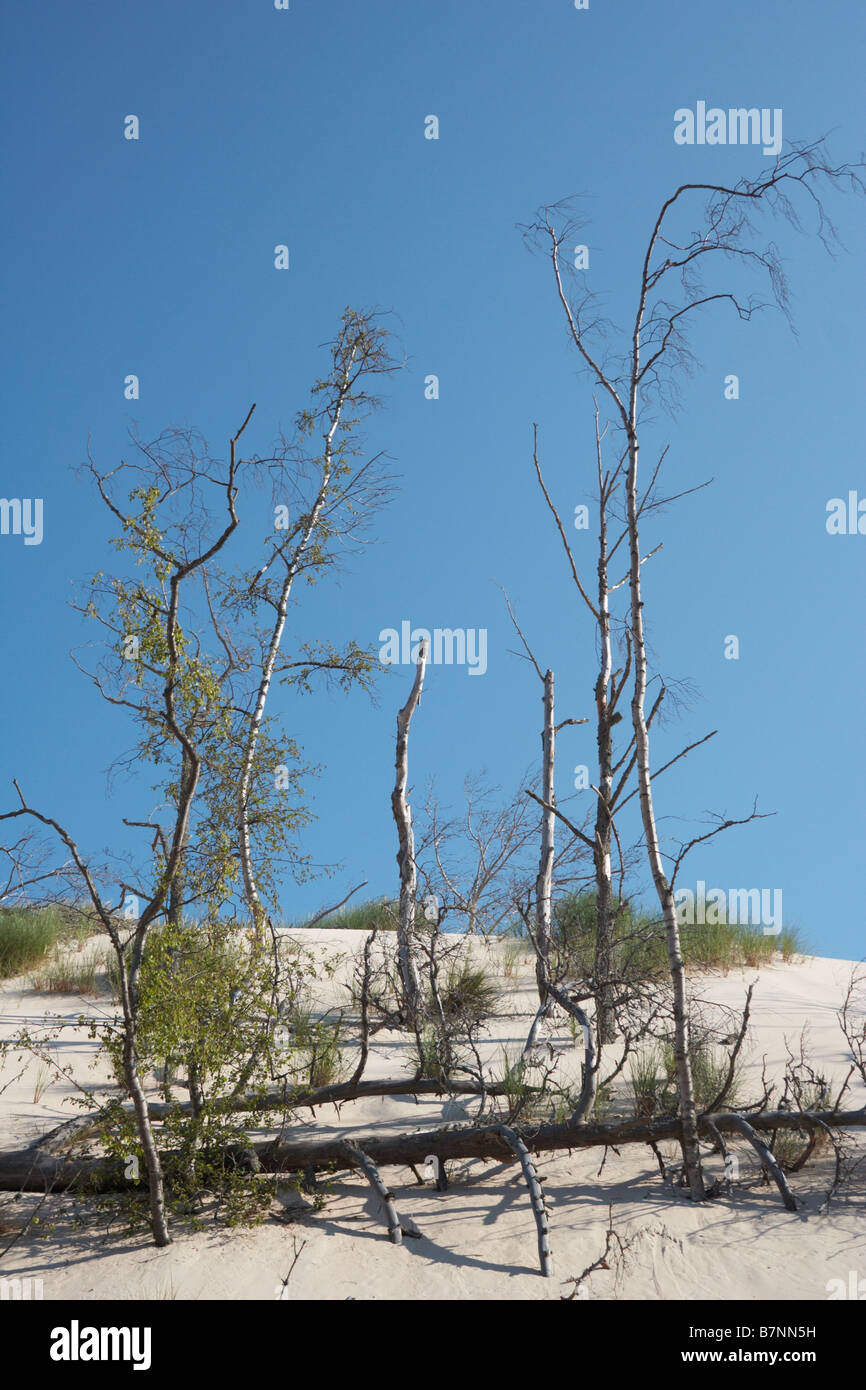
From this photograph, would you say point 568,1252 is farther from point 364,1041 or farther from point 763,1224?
point 364,1041

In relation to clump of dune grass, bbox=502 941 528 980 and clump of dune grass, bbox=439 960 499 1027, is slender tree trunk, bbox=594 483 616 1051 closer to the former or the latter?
clump of dune grass, bbox=439 960 499 1027

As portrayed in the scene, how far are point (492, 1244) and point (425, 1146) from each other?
92cm

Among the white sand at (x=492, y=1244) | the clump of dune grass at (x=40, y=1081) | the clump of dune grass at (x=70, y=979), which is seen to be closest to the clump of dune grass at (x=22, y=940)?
the clump of dune grass at (x=70, y=979)

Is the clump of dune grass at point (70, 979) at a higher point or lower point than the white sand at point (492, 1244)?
lower

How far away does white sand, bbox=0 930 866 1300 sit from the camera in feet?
17.2

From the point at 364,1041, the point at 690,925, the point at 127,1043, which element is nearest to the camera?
the point at 127,1043

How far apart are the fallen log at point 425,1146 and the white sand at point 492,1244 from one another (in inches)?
7.3

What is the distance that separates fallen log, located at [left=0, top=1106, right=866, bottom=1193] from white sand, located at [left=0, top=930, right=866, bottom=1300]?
0.61 feet

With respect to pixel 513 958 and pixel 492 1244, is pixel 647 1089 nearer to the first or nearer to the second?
pixel 492 1244

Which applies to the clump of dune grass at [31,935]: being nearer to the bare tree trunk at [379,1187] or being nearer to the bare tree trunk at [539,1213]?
the bare tree trunk at [379,1187]

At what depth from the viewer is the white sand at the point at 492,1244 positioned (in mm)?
5250
